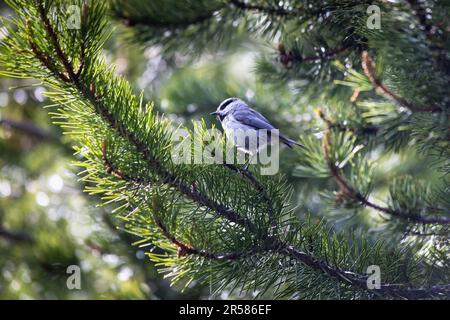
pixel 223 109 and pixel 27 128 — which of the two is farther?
pixel 27 128

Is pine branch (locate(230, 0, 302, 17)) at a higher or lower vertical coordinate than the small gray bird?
higher

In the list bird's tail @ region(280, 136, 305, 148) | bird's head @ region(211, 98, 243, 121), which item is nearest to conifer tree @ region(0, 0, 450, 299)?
bird's tail @ region(280, 136, 305, 148)

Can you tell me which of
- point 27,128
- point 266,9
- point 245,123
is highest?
point 266,9

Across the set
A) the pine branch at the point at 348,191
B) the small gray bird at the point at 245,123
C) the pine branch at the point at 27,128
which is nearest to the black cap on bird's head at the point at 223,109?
the small gray bird at the point at 245,123

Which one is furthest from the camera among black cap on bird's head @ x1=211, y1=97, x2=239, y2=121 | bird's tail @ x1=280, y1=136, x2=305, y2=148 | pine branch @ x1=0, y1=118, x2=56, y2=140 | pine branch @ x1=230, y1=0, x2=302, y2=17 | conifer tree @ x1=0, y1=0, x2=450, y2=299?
pine branch @ x1=0, y1=118, x2=56, y2=140

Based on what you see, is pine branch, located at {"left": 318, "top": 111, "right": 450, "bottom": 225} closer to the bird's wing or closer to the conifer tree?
the conifer tree

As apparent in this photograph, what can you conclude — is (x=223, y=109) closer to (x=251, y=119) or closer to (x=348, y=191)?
(x=251, y=119)

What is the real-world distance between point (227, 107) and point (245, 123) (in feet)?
0.83

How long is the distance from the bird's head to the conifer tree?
99 cm

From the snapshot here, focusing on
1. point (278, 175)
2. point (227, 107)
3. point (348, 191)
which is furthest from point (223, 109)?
point (278, 175)

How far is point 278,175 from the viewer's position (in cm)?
237

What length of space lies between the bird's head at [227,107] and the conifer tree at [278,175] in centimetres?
99

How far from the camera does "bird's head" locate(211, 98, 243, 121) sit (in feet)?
12.8
